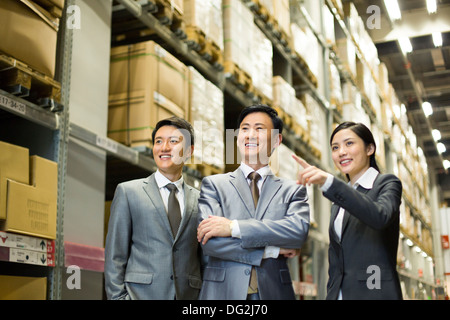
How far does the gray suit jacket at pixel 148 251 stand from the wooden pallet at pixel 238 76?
11.4 feet

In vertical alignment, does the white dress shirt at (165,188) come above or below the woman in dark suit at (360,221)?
above

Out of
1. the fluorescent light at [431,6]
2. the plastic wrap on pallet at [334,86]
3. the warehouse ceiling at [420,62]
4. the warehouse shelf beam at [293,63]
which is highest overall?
the warehouse ceiling at [420,62]

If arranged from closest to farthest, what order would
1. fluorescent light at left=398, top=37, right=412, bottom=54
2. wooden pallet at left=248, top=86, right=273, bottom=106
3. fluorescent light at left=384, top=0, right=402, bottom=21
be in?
wooden pallet at left=248, top=86, right=273, bottom=106
fluorescent light at left=384, top=0, right=402, bottom=21
fluorescent light at left=398, top=37, right=412, bottom=54

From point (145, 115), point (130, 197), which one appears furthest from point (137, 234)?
point (145, 115)

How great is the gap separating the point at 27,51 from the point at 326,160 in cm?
731

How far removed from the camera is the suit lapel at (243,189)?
224cm

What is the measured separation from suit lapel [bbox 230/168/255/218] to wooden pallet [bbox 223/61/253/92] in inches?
144

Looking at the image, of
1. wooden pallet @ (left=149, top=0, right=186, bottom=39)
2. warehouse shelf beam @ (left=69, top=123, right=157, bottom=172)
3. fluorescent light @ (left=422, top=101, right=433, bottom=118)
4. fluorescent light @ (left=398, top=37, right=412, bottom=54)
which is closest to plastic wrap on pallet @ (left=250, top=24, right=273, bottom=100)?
wooden pallet @ (left=149, top=0, right=186, bottom=39)

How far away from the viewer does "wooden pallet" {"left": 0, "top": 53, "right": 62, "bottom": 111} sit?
10.4 feet

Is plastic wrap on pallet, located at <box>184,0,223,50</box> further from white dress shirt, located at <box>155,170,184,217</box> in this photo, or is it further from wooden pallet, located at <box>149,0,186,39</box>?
white dress shirt, located at <box>155,170,184,217</box>

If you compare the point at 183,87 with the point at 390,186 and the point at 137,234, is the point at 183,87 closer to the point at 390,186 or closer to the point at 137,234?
the point at 137,234

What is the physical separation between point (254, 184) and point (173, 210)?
0.46 m

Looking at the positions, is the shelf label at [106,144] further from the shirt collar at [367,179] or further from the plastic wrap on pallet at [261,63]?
the plastic wrap on pallet at [261,63]

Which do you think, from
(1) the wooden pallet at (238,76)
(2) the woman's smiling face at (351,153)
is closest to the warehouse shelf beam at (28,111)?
(2) the woman's smiling face at (351,153)
